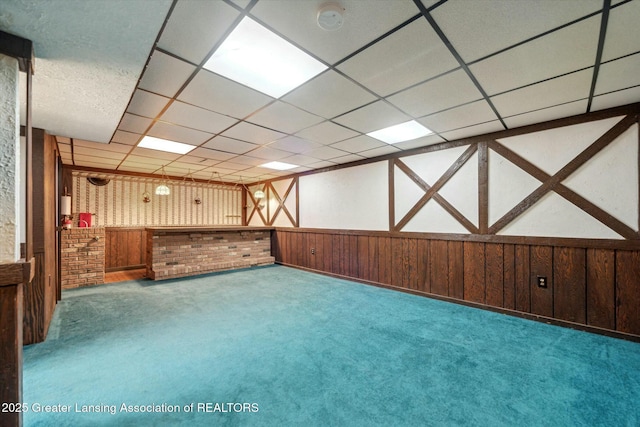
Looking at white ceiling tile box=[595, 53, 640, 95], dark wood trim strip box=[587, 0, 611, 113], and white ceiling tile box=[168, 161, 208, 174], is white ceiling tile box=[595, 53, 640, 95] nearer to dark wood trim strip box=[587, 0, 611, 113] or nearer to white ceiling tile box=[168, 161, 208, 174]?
dark wood trim strip box=[587, 0, 611, 113]

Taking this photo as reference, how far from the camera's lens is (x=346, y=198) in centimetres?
613

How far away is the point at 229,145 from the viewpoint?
15.3 feet

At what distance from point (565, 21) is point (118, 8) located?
9.14 ft

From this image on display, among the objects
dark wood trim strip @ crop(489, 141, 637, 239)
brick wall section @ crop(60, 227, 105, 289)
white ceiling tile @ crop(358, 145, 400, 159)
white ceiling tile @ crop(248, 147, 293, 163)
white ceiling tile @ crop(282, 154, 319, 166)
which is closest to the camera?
dark wood trim strip @ crop(489, 141, 637, 239)

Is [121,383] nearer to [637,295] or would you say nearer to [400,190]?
[400,190]

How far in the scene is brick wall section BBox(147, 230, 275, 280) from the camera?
19.3 feet

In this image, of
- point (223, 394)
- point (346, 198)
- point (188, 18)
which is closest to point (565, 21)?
point (188, 18)

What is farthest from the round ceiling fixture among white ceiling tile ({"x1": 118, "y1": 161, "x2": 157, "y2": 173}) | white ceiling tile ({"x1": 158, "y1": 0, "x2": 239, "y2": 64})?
white ceiling tile ({"x1": 118, "y1": 161, "x2": 157, "y2": 173})

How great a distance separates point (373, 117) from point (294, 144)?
5.40 feet

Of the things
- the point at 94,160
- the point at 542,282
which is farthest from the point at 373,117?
the point at 94,160

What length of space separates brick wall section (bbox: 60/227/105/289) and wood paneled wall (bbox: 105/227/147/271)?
174 cm

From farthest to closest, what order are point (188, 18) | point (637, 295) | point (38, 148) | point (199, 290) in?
point (199, 290)
point (38, 148)
point (637, 295)
point (188, 18)

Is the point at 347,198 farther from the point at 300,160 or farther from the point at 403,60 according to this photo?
the point at 403,60

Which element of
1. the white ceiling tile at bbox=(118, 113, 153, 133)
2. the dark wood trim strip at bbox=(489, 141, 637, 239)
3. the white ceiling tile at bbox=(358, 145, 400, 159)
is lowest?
the dark wood trim strip at bbox=(489, 141, 637, 239)
